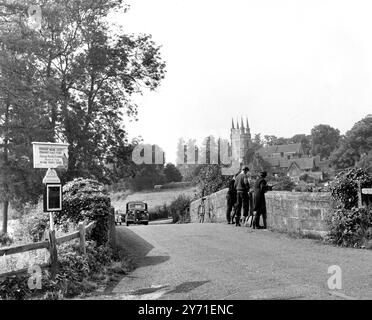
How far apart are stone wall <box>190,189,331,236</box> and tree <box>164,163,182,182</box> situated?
53819 millimetres

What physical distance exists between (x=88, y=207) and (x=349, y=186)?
608cm

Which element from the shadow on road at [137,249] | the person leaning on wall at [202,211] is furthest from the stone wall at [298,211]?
the person leaning on wall at [202,211]

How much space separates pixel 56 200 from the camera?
9727mm

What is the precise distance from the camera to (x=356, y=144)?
93125 mm

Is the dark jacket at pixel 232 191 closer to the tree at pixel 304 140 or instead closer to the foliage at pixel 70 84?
the foliage at pixel 70 84

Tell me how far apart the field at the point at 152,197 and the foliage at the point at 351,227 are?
36232 millimetres

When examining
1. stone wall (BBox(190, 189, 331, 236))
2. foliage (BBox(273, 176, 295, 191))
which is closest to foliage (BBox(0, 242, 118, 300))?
stone wall (BBox(190, 189, 331, 236))

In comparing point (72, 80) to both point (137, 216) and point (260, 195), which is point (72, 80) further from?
point (260, 195)

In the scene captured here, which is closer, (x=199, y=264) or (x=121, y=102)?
(x=199, y=264)

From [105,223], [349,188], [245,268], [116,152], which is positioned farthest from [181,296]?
[116,152]

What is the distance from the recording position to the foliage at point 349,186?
1287 centimetres

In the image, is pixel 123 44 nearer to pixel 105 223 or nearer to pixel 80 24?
pixel 80 24

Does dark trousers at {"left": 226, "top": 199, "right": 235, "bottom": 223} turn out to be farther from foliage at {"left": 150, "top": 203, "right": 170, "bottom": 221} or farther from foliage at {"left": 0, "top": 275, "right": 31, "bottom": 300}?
foliage at {"left": 150, "top": 203, "right": 170, "bottom": 221}
